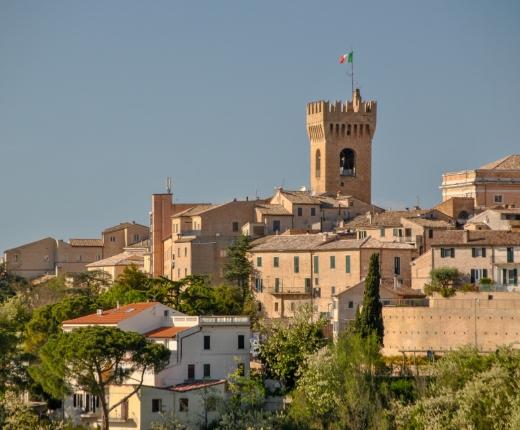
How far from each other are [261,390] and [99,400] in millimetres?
5933

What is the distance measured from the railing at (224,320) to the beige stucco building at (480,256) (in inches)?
433

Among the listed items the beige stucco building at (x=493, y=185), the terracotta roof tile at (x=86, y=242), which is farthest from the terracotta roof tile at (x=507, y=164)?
the terracotta roof tile at (x=86, y=242)

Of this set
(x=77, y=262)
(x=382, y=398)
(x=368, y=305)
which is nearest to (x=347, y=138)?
(x=77, y=262)

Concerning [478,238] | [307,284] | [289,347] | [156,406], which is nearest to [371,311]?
[289,347]

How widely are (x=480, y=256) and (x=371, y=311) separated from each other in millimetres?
7760

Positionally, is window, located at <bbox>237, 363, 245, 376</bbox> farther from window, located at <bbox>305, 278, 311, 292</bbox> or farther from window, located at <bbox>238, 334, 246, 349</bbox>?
window, located at <bbox>305, 278, 311, 292</bbox>

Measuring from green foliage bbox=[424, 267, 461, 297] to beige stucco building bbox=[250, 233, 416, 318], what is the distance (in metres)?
2.52

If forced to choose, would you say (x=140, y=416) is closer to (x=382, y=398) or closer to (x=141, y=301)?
(x=382, y=398)

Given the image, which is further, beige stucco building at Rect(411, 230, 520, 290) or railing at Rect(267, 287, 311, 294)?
railing at Rect(267, 287, 311, 294)

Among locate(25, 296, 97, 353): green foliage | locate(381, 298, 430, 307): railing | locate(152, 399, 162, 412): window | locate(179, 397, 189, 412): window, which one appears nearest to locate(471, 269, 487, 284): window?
locate(381, 298, 430, 307): railing

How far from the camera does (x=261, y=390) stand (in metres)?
69.9

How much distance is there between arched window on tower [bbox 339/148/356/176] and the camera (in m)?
109

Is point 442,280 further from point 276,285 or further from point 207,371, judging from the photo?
point 207,371

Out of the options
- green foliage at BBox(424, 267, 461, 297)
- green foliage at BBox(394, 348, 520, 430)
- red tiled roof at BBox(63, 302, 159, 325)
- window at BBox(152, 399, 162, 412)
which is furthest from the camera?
green foliage at BBox(424, 267, 461, 297)
